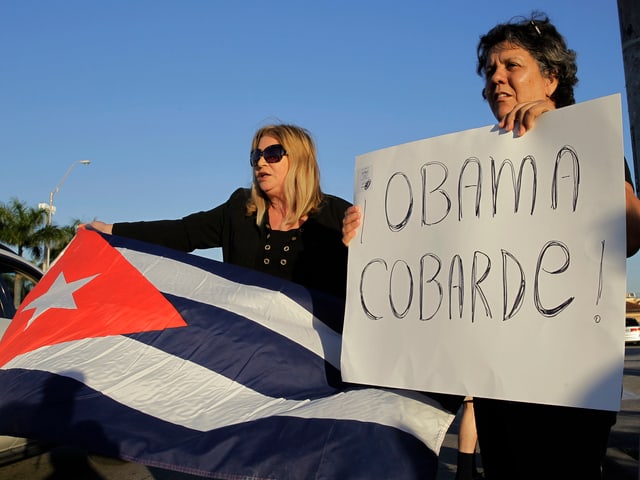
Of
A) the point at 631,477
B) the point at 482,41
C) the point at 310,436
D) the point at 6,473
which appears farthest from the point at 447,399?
the point at 6,473

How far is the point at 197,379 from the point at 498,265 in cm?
125

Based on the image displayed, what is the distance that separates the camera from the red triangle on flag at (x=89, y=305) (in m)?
2.69

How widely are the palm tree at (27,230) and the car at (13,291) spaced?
3513cm

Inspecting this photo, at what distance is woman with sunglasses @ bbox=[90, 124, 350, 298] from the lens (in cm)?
274

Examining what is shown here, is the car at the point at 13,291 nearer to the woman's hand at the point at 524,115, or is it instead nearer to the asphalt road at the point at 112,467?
the asphalt road at the point at 112,467

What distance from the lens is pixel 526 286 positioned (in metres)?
1.63

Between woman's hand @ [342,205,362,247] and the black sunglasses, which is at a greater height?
the black sunglasses

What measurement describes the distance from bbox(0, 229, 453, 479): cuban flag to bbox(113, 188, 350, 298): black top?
3.5 inches

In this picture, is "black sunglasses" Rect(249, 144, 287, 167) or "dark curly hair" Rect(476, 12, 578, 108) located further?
"black sunglasses" Rect(249, 144, 287, 167)

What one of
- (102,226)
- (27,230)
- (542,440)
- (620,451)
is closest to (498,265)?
(542,440)

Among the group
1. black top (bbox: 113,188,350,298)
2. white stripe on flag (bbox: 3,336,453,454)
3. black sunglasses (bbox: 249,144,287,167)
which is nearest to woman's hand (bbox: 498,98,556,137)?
white stripe on flag (bbox: 3,336,453,454)

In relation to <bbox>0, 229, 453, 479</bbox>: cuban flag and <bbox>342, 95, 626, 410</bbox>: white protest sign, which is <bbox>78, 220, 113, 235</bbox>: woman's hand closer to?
<bbox>0, 229, 453, 479</bbox>: cuban flag

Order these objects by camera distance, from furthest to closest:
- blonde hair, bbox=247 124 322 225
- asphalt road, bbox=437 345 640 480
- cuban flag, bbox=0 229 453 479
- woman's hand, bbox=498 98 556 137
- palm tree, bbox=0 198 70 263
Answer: palm tree, bbox=0 198 70 263
asphalt road, bbox=437 345 640 480
blonde hair, bbox=247 124 322 225
cuban flag, bbox=0 229 453 479
woman's hand, bbox=498 98 556 137

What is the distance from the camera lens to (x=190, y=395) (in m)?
2.27
